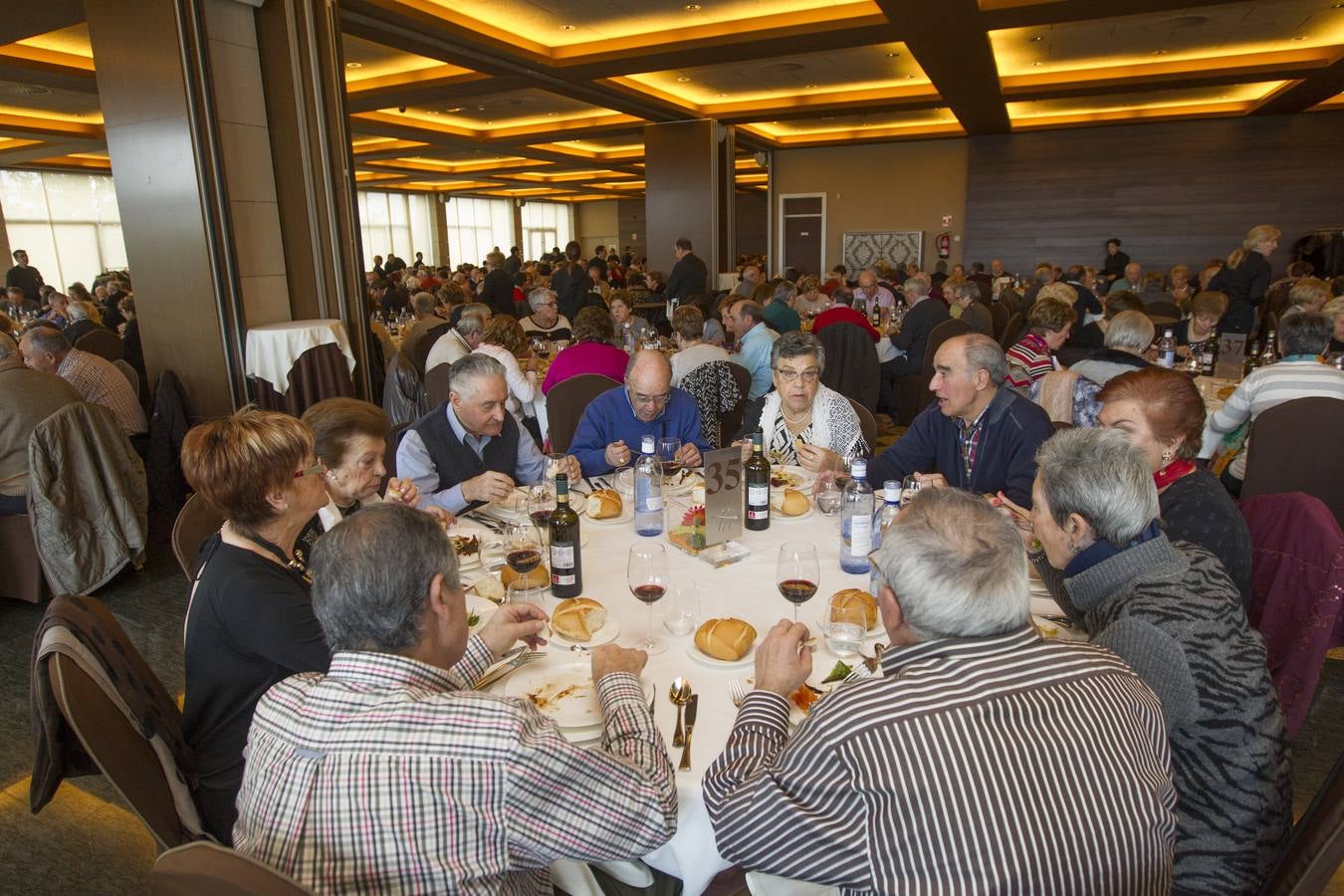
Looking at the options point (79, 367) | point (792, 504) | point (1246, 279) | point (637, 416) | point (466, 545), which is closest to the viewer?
point (466, 545)

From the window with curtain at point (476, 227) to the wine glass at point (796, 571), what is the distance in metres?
25.6

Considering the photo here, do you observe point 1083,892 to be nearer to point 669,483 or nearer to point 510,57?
point 669,483

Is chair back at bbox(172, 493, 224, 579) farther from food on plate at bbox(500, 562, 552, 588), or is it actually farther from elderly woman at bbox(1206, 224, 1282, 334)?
elderly woman at bbox(1206, 224, 1282, 334)

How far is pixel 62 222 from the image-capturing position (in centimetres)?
1656

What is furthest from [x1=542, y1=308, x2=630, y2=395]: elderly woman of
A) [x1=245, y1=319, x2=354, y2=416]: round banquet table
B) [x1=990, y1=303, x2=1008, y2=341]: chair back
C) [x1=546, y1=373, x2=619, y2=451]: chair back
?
[x1=990, y1=303, x2=1008, y2=341]: chair back

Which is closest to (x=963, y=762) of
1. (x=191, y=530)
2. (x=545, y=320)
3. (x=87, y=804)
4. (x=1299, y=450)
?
(x=191, y=530)

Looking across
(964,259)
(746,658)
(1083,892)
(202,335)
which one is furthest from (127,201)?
(964,259)

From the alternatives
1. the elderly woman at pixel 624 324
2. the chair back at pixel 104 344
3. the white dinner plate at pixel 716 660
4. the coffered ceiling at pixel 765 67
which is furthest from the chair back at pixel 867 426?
the chair back at pixel 104 344

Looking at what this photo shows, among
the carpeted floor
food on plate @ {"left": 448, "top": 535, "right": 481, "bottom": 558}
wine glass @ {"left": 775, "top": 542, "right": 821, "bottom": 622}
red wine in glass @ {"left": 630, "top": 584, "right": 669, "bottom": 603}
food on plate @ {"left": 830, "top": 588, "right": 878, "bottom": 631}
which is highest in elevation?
wine glass @ {"left": 775, "top": 542, "right": 821, "bottom": 622}

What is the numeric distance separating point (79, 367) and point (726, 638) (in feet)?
15.0

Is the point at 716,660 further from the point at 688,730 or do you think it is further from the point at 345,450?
the point at 345,450

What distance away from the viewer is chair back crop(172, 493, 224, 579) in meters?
2.12

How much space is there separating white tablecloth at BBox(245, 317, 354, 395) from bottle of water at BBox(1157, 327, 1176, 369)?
5.31m

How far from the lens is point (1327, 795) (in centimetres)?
127
